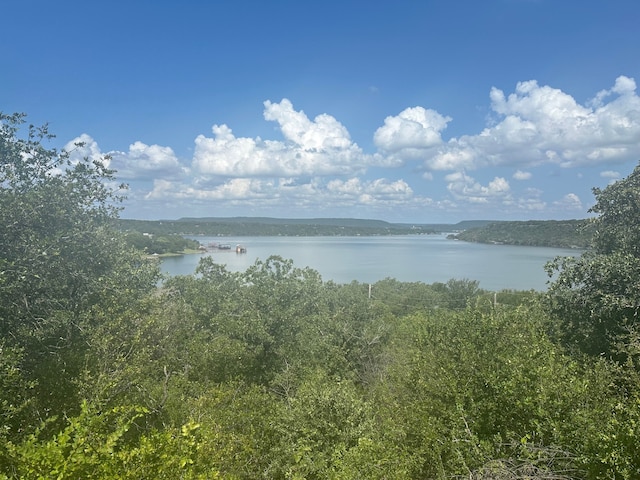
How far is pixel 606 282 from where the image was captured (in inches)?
502

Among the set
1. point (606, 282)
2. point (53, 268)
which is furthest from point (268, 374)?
point (606, 282)

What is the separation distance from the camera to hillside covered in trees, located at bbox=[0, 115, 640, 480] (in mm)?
6613

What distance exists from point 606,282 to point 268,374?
11.8 meters

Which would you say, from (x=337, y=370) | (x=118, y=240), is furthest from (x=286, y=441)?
(x=118, y=240)

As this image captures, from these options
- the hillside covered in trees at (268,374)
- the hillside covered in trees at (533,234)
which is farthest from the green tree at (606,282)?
the hillside covered in trees at (533,234)

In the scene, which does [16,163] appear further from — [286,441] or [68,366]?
[286,441]

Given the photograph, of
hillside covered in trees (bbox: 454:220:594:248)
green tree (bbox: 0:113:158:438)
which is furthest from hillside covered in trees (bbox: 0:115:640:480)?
hillside covered in trees (bbox: 454:220:594:248)

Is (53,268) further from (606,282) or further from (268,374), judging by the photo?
(606,282)

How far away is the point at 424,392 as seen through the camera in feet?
36.5

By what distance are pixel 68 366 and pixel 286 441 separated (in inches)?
233

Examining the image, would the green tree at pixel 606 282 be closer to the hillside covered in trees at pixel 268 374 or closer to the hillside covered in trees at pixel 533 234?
the hillside covered in trees at pixel 268 374

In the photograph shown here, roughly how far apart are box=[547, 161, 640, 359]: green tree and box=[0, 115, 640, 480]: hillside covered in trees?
0.19 ft

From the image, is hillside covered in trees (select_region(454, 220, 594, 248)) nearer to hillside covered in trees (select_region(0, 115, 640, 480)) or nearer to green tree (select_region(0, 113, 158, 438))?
hillside covered in trees (select_region(0, 115, 640, 480))

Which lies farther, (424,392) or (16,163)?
(16,163)
